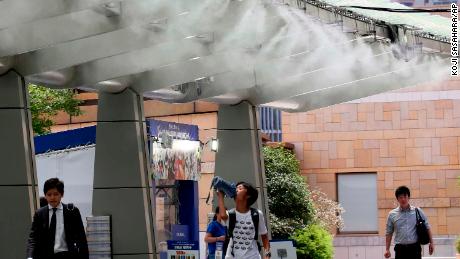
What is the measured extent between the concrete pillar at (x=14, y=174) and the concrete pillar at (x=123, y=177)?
293 cm

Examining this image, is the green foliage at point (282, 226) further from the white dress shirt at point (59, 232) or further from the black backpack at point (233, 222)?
the white dress shirt at point (59, 232)

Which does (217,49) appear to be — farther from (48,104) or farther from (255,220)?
(48,104)

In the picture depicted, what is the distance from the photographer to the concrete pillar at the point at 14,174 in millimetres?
16391

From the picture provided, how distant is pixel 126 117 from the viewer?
19.4 meters

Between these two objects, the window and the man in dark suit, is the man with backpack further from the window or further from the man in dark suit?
the window

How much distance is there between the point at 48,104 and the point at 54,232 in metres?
16.3

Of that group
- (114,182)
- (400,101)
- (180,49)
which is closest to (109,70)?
(180,49)

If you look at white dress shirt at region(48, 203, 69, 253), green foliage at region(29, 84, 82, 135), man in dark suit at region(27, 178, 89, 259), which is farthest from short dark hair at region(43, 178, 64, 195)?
green foliage at region(29, 84, 82, 135)

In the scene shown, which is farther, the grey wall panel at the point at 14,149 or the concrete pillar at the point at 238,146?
the concrete pillar at the point at 238,146

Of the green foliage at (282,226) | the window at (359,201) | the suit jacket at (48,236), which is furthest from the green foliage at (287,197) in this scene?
the suit jacket at (48,236)

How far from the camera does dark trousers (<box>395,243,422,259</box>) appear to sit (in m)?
16.9

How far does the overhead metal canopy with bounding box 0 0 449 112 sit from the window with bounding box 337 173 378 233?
731 inches

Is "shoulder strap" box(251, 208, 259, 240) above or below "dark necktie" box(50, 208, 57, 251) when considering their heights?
below

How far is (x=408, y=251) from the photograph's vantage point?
17.0 m
